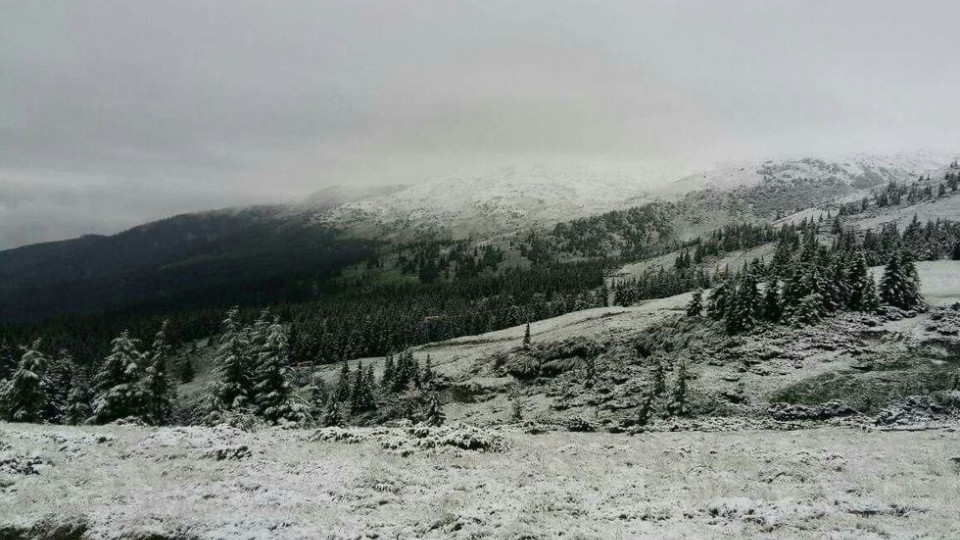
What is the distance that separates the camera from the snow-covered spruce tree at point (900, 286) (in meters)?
74.2

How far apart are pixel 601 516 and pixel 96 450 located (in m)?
25.0

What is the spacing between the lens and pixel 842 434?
107 ft

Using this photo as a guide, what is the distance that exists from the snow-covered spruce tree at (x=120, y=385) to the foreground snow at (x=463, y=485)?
1702 centimetres

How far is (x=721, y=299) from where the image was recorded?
88.4 metres

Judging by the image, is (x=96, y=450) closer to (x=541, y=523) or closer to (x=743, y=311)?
(x=541, y=523)

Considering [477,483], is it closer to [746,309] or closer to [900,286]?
[746,309]

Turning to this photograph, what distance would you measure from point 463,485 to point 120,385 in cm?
4093

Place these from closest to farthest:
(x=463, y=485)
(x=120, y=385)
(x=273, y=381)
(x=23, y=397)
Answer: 1. (x=463, y=485)
2. (x=273, y=381)
3. (x=120, y=385)
4. (x=23, y=397)

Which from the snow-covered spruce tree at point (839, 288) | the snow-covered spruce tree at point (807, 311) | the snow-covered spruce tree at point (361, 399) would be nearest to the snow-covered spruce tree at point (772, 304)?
the snow-covered spruce tree at point (807, 311)

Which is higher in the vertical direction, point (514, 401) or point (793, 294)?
point (793, 294)

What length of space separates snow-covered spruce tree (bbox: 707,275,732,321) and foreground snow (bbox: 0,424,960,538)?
5763cm

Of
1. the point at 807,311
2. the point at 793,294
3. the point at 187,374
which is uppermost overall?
the point at 793,294

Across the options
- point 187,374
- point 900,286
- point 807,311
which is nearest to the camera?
point 807,311

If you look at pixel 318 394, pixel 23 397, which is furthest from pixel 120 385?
pixel 318 394
